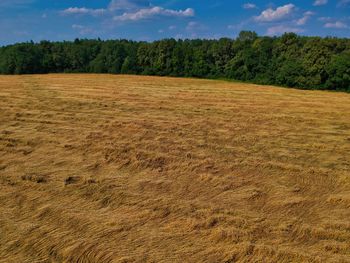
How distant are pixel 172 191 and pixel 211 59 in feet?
151

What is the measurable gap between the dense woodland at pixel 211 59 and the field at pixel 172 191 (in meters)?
26.6

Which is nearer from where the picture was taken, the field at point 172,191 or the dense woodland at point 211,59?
the field at point 172,191

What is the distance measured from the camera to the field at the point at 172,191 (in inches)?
214

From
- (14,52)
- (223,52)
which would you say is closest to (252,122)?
(223,52)

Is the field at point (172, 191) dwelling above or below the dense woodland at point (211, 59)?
below

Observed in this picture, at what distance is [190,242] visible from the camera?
5574mm

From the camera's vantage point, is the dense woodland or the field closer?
the field

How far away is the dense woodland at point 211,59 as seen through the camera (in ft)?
131

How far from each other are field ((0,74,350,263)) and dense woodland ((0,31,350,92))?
2660 cm

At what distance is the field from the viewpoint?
543 centimetres

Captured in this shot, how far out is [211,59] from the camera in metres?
52.1

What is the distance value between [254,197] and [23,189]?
4.35 metres

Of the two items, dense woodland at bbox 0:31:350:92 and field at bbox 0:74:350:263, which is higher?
dense woodland at bbox 0:31:350:92

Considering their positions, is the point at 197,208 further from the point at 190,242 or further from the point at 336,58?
the point at 336,58
